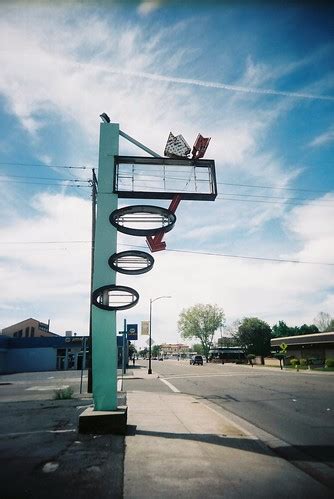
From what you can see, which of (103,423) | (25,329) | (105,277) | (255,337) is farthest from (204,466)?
(255,337)

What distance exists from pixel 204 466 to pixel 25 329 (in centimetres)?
6074

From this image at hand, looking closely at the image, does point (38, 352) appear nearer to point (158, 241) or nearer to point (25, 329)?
point (25, 329)

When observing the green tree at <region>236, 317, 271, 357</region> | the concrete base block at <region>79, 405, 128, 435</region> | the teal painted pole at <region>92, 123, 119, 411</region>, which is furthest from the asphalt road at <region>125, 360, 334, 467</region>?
the green tree at <region>236, 317, 271, 357</region>

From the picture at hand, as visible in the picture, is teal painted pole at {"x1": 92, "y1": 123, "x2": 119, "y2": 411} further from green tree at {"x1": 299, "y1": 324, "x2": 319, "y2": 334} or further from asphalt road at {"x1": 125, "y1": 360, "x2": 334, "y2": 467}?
green tree at {"x1": 299, "y1": 324, "x2": 319, "y2": 334}

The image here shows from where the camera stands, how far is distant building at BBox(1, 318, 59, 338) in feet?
187

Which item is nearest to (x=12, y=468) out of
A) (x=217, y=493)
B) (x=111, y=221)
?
(x=217, y=493)

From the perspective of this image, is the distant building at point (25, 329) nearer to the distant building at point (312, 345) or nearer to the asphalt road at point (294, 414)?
the distant building at point (312, 345)

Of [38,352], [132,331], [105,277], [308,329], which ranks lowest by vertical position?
[38,352]

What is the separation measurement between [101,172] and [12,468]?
7224 millimetres

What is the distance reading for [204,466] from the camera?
5445 mm

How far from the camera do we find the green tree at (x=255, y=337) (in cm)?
7031

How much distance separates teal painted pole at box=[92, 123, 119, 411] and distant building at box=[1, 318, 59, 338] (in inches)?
2063

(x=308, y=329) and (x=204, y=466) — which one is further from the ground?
(x=308, y=329)

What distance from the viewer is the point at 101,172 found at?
960 cm
